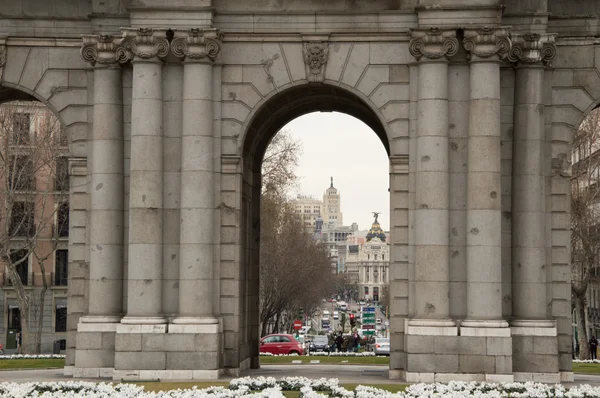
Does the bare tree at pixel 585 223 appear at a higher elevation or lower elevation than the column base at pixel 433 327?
higher

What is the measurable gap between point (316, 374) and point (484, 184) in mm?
8940

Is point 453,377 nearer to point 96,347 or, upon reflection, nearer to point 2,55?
point 96,347

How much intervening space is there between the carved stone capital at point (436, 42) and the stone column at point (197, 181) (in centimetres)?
612

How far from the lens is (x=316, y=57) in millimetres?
35750

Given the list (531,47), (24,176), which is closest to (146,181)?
(531,47)

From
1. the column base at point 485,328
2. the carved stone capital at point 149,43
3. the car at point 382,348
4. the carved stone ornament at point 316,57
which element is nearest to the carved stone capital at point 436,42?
the carved stone ornament at point 316,57

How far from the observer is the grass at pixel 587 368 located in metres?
42.4

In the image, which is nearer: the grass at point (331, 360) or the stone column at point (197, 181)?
the stone column at point (197, 181)

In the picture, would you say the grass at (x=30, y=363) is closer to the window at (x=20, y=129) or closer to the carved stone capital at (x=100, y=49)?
the carved stone capital at (x=100, y=49)

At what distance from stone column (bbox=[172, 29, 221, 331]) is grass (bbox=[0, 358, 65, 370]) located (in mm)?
11975

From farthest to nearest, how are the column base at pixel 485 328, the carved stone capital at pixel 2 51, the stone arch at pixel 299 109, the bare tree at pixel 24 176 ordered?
the bare tree at pixel 24 176 → the carved stone capital at pixel 2 51 → the stone arch at pixel 299 109 → the column base at pixel 485 328

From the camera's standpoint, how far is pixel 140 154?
35.1 m

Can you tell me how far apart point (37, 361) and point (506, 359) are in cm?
2133

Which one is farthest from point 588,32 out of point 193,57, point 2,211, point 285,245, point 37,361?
point 285,245
